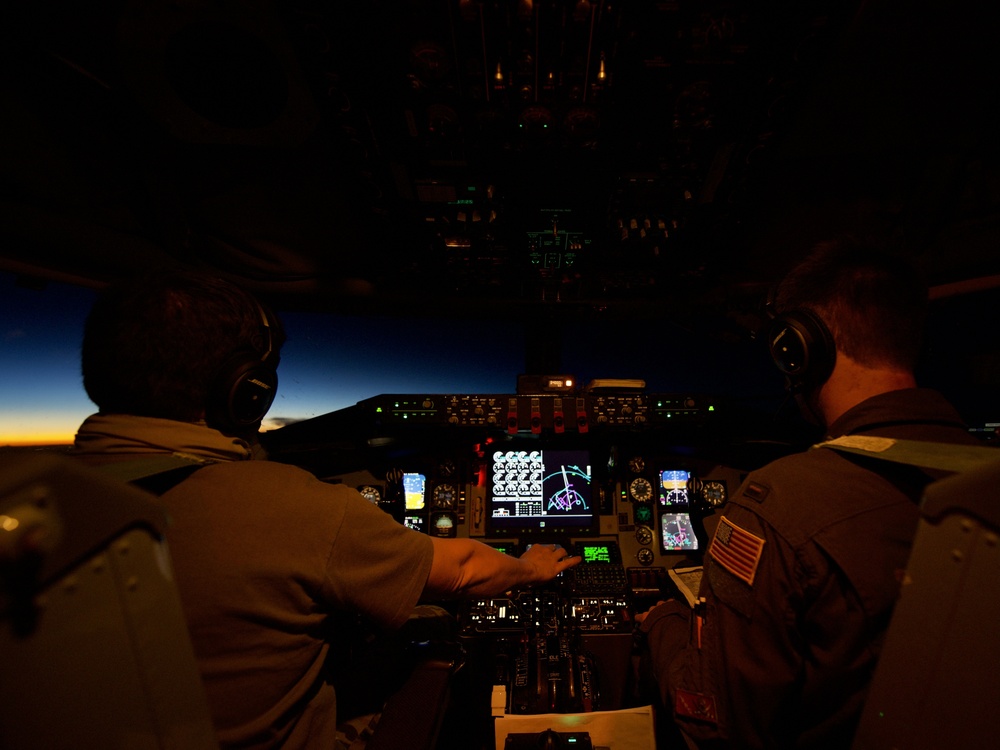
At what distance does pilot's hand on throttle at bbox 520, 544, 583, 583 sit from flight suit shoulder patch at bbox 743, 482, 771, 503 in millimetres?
716

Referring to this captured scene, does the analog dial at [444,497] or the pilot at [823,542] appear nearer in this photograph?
the pilot at [823,542]

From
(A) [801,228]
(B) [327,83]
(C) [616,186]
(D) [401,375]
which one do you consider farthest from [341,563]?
(D) [401,375]

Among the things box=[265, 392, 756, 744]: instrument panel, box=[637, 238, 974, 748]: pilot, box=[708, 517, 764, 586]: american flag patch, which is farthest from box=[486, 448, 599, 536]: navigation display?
box=[708, 517, 764, 586]: american flag patch

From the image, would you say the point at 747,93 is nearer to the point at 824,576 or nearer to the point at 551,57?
the point at 551,57

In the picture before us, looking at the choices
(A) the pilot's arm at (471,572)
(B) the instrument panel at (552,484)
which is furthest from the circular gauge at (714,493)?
(A) the pilot's arm at (471,572)

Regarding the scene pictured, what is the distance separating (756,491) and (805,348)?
380 millimetres

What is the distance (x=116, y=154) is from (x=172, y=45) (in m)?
0.70

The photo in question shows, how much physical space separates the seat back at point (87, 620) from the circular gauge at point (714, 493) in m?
2.32

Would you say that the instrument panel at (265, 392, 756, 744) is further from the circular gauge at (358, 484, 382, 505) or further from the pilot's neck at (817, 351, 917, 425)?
the pilot's neck at (817, 351, 917, 425)

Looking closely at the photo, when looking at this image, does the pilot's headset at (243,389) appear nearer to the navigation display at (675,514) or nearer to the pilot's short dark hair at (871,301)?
the pilot's short dark hair at (871,301)

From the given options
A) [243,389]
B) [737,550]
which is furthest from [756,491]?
[243,389]

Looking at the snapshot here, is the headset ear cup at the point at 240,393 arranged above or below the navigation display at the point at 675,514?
above

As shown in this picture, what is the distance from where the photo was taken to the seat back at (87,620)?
0.34 meters

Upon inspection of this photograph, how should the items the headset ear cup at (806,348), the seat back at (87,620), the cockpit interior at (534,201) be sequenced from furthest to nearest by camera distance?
1. the cockpit interior at (534,201)
2. the headset ear cup at (806,348)
3. the seat back at (87,620)
